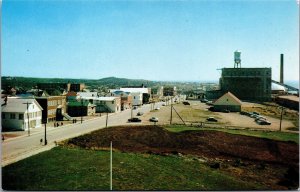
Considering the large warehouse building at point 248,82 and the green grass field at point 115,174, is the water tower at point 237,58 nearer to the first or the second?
the large warehouse building at point 248,82

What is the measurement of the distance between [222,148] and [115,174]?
12.4 meters

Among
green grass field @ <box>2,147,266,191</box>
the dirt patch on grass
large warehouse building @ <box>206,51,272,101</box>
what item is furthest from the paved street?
large warehouse building @ <box>206,51,272,101</box>

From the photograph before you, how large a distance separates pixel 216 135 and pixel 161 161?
12.6 metres

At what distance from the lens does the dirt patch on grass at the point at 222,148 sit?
71.7 feet

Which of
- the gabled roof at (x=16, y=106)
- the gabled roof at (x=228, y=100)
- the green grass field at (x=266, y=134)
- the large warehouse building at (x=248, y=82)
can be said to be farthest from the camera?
the large warehouse building at (x=248, y=82)

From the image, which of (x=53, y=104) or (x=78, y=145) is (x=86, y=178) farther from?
(x=53, y=104)

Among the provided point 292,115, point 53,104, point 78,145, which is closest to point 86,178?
point 78,145

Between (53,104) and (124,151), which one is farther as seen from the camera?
(53,104)

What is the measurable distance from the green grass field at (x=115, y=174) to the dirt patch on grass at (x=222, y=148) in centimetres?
194

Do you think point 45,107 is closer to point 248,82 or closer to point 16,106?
point 16,106

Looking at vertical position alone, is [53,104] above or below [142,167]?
above

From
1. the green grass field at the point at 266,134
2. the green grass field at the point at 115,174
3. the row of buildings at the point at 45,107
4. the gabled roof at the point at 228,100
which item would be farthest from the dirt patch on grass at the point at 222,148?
the gabled roof at the point at 228,100

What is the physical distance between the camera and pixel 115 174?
2012cm

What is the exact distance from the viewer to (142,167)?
72.5 ft
